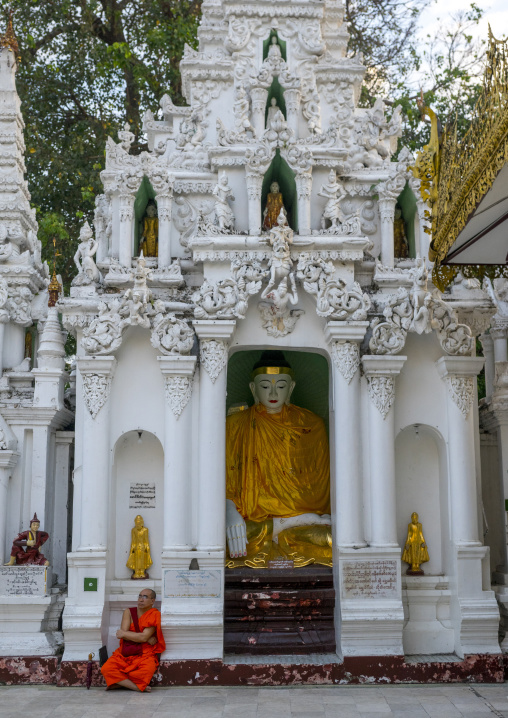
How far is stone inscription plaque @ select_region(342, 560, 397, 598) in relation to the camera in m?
11.2

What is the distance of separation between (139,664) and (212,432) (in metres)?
3.02

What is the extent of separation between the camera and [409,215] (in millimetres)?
13453

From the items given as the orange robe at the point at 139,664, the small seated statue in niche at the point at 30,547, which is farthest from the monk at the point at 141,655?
the small seated statue in niche at the point at 30,547

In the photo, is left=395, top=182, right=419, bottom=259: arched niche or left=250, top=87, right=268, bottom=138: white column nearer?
left=395, top=182, right=419, bottom=259: arched niche

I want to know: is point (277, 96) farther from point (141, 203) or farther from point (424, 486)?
point (424, 486)

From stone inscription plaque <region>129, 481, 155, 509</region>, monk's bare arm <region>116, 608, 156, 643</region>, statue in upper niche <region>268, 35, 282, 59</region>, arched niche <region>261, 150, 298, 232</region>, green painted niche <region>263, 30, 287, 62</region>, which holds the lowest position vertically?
monk's bare arm <region>116, 608, 156, 643</region>

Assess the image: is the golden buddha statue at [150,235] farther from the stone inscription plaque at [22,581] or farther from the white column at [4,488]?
the stone inscription plaque at [22,581]

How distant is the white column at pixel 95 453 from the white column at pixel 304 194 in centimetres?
339

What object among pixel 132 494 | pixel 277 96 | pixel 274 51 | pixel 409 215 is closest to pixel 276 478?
pixel 132 494

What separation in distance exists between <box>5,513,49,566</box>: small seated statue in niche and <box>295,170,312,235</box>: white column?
558 cm

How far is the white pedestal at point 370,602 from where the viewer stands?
11016 millimetres

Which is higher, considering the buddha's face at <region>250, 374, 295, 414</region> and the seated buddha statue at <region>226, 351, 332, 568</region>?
the buddha's face at <region>250, 374, 295, 414</region>

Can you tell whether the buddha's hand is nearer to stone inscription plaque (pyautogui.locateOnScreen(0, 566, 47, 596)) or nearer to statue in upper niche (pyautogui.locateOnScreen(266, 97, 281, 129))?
stone inscription plaque (pyautogui.locateOnScreen(0, 566, 47, 596))

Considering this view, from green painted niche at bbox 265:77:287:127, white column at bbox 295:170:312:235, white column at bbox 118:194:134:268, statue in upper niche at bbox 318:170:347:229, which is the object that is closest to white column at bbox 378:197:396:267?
statue in upper niche at bbox 318:170:347:229
